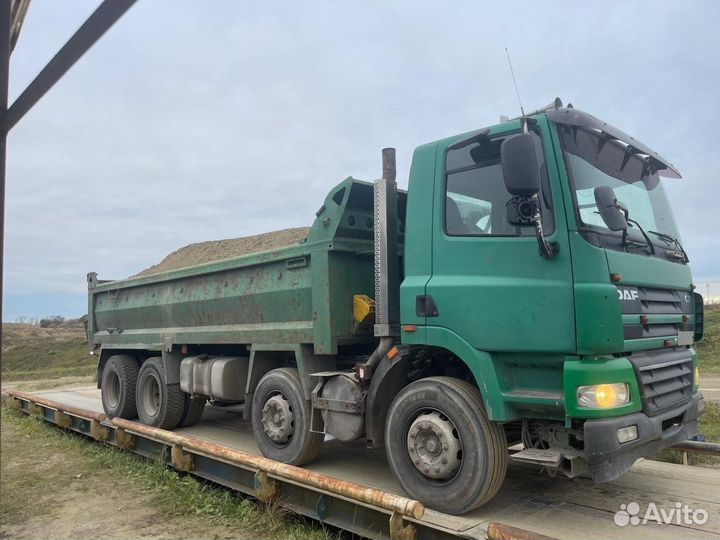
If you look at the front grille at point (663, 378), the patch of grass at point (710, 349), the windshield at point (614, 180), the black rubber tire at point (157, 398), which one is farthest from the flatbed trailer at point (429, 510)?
the patch of grass at point (710, 349)

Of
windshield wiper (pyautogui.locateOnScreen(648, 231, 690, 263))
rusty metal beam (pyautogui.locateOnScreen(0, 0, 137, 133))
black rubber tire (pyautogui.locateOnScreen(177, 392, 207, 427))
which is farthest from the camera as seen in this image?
black rubber tire (pyautogui.locateOnScreen(177, 392, 207, 427))

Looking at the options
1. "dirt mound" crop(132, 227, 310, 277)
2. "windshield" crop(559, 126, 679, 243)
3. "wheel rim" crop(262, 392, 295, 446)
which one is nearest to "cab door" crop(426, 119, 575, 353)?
"windshield" crop(559, 126, 679, 243)

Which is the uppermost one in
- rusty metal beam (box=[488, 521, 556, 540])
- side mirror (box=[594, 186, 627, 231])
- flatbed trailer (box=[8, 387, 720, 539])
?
side mirror (box=[594, 186, 627, 231])

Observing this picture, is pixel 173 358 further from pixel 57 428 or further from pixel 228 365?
pixel 57 428

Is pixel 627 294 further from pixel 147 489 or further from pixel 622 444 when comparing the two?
pixel 147 489

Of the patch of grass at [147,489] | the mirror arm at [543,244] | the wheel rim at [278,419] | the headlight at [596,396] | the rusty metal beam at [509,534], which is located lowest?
the patch of grass at [147,489]

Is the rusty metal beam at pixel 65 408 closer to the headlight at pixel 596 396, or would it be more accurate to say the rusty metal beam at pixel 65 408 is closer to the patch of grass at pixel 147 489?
the patch of grass at pixel 147 489

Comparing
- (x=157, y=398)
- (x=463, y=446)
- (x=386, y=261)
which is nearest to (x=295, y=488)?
(x=463, y=446)

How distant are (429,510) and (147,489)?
11.3 ft

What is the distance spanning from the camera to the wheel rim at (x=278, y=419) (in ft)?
18.3

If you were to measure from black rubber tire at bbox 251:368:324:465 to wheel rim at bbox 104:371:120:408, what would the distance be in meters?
3.81

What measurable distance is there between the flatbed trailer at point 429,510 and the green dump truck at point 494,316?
1.14 ft

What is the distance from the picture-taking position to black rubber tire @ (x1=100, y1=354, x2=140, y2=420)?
841 cm

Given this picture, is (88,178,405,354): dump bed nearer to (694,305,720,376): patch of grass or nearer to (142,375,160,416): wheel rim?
(142,375,160,416): wheel rim
